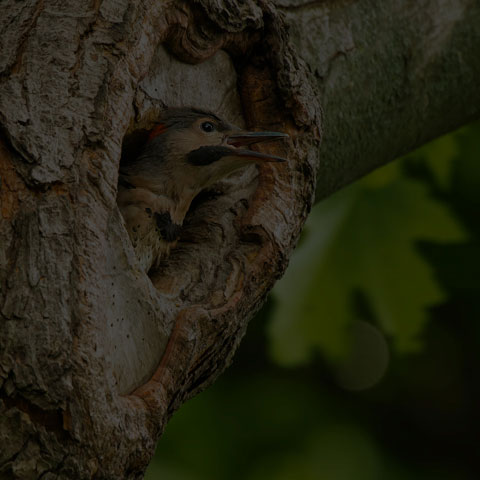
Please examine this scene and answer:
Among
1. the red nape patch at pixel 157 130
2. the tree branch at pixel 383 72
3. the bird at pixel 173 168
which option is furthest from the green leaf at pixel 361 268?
the red nape patch at pixel 157 130

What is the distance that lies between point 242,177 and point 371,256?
1.02 meters

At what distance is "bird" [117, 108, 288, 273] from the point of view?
241 centimetres

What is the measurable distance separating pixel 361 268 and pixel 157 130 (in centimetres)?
126

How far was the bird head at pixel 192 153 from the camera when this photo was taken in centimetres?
245

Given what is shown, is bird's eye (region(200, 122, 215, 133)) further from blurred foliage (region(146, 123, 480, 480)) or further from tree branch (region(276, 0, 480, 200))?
blurred foliage (region(146, 123, 480, 480))

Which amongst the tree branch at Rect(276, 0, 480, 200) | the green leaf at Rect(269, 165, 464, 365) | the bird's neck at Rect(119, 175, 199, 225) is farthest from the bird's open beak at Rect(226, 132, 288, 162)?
the green leaf at Rect(269, 165, 464, 365)

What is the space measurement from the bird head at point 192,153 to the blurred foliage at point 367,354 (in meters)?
0.99

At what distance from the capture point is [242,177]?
2582 mm

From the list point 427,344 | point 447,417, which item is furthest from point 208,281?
point 447,417

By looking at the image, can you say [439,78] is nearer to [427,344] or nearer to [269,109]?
[269,109]

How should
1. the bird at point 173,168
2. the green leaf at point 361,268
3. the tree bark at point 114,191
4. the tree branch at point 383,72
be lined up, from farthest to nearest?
the green leaf at point 361,268 → the tree branch at point 383,72 → the bird at point 173,168 → the tree bark at point 114,191

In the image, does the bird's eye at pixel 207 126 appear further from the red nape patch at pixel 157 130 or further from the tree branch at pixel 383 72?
the tree branch at pixel 383 72

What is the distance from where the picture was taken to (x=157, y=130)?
8.02ft

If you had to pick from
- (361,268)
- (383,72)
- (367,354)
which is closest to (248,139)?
(383,72)
